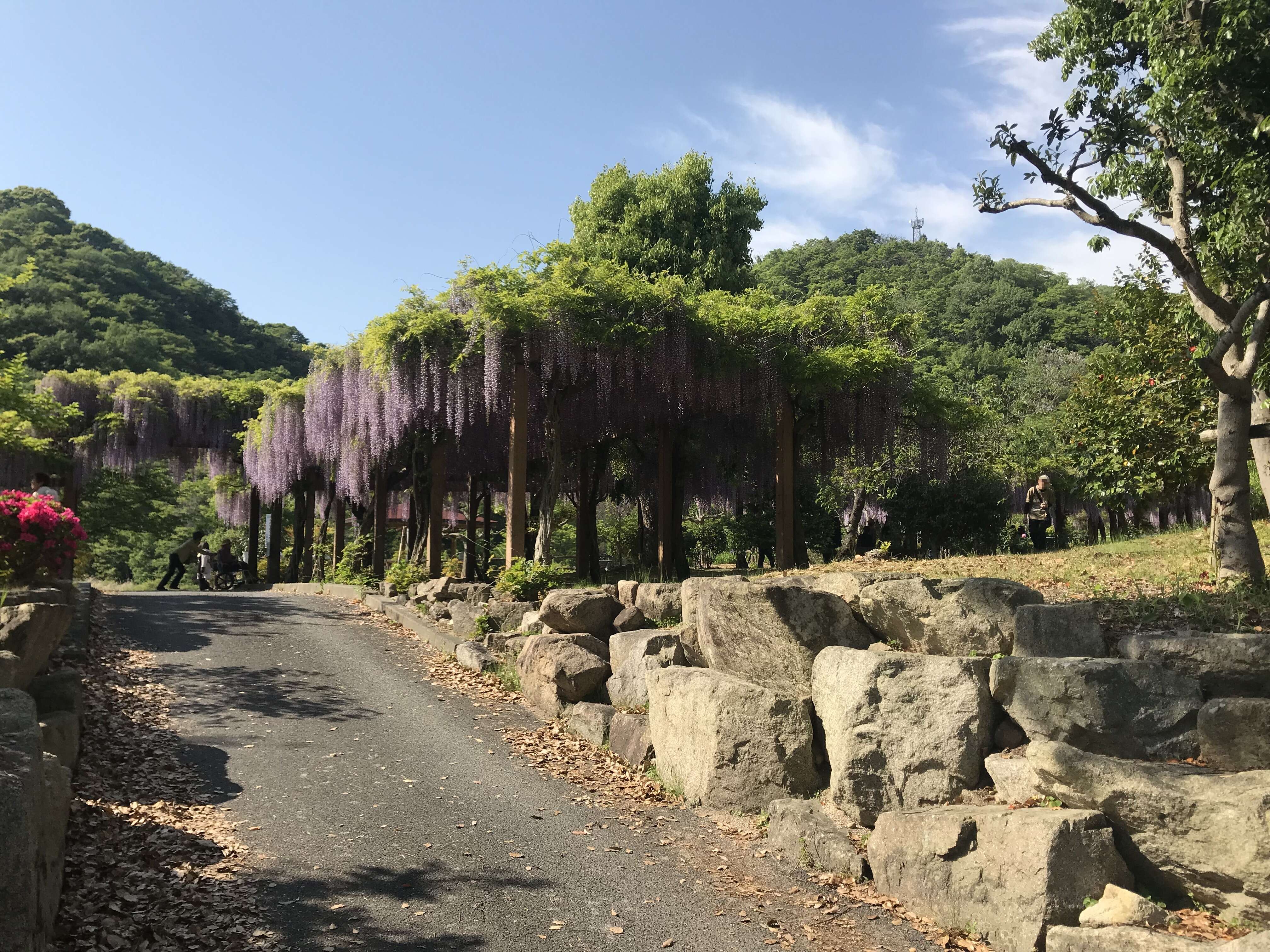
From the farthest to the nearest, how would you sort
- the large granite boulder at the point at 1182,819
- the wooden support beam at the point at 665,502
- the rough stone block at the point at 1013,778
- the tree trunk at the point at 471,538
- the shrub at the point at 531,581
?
the tree trunk at the point at 471,538 → the wooden support beam at the point at 665,502 → the shrub at the point at 531,581 → the rough stone block at the point at 1013,778 → the large granite boulder at the point at 1182,819

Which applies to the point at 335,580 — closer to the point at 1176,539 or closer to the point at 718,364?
the point at 718,364

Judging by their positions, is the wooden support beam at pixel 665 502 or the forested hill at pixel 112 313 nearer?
the wooden support beam at pixel 665 502

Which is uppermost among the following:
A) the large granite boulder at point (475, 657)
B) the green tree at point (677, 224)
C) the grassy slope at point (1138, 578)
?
the green tree at point (677, 224)

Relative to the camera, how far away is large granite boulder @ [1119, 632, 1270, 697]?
4.00 meters

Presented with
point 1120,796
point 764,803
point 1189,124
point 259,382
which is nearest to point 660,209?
point 259,382

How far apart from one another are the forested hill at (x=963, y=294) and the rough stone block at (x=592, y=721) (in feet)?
87.8

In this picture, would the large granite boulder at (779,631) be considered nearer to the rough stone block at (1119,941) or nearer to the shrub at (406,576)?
the rough stone block at (1119,941)

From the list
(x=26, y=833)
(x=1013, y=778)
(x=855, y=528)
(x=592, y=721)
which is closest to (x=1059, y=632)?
(x=1013, y=778)

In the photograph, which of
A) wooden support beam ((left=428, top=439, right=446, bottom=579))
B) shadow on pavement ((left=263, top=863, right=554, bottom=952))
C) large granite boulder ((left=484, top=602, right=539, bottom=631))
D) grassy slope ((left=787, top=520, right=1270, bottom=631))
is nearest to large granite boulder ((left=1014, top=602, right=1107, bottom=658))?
grassy slope ((left=787, top=520, right=1270, bottom=631))

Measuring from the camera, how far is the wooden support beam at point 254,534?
22000 mm

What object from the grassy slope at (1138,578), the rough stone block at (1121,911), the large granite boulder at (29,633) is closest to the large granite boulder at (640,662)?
the grassy slope at (1138,578)

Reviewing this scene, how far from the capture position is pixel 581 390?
39.6 feet

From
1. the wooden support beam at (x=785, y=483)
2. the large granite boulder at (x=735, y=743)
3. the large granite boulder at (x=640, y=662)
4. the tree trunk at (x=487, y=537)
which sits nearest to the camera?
the large granite boulder at (x=735, y=743)

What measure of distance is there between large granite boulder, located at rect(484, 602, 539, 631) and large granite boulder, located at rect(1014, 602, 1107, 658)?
20.0ft
